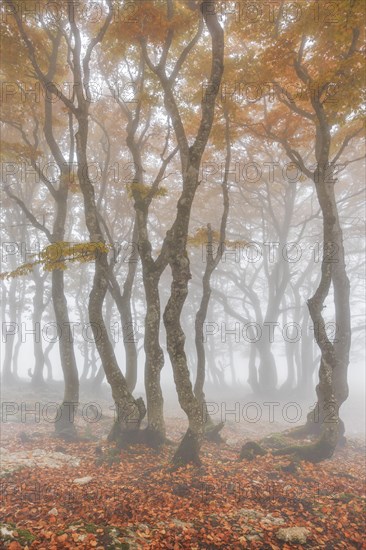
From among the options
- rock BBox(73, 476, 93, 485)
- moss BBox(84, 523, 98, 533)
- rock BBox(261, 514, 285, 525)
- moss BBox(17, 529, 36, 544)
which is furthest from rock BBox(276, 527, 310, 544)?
rock BBox(73, 476, 93, 485)

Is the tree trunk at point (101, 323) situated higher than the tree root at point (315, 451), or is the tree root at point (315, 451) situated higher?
the tree trunk at point (101, 323)

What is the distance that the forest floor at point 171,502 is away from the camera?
18.7 feet

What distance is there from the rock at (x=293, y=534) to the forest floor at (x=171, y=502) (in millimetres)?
16

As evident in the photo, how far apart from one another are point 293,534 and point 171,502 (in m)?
2.24

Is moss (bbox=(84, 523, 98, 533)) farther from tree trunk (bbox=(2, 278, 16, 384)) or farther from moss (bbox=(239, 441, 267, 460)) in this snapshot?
tree trunk (bbox=(2, 278, 16, 384))

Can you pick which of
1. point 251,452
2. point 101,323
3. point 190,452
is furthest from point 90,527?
point 251,452

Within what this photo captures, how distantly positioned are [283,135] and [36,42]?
8713 mm

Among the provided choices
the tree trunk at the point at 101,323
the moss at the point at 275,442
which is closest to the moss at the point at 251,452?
the moss at the point at 275,442

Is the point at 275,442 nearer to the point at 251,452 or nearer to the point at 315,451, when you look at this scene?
the point at 251,452

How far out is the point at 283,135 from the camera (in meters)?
13.0

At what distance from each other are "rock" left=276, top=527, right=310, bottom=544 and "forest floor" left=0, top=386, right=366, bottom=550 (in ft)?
0.05

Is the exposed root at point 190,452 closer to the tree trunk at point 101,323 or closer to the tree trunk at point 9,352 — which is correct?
the tree trunk at point 101,323

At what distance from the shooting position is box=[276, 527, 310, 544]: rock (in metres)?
6.00

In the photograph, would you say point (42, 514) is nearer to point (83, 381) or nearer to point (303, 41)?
point (303, 41)
